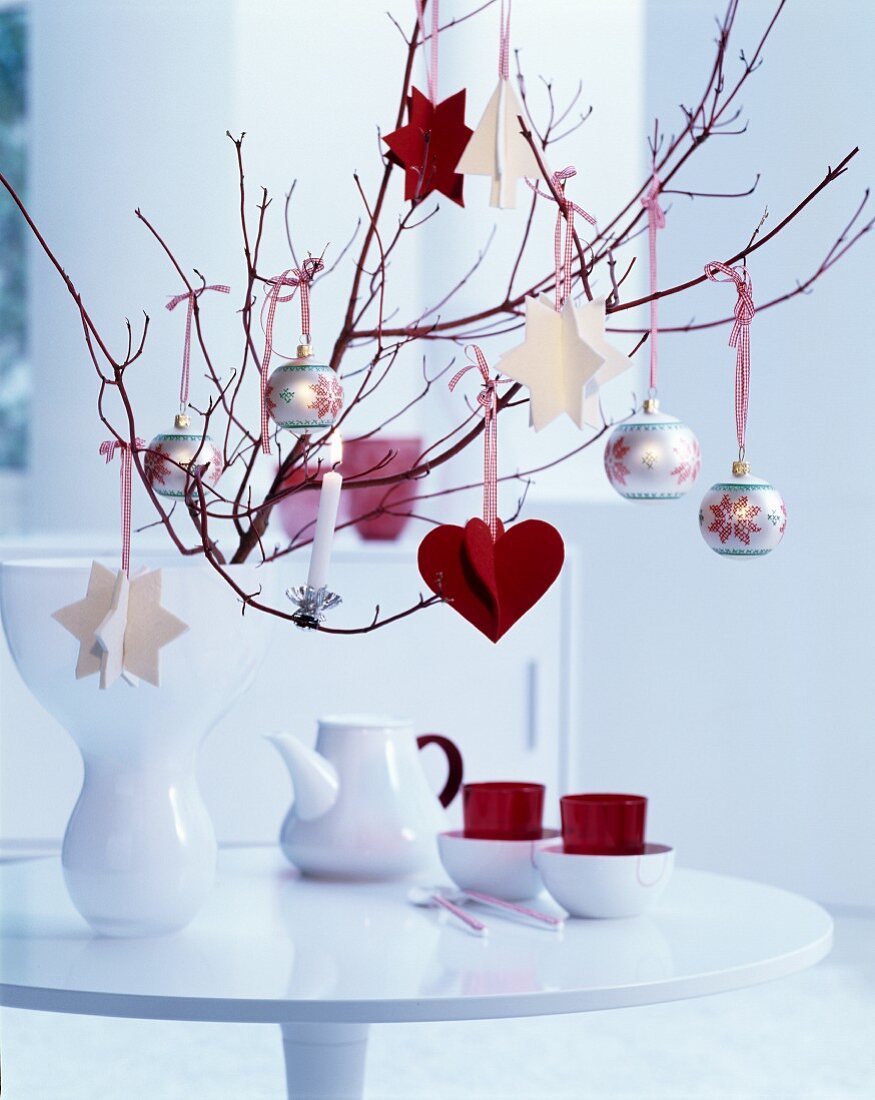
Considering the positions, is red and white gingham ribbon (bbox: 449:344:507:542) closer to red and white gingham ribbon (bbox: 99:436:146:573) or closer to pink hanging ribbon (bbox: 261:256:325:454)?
pink hanging ribbon (bbox: 261:256:325:454)

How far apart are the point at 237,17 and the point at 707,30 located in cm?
102

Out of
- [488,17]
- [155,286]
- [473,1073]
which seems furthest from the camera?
[488,17]

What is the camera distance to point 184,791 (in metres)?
1.01

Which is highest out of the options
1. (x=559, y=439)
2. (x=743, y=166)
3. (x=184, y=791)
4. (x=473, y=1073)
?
(x=743, y=166)

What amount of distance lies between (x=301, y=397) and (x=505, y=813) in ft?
1.52

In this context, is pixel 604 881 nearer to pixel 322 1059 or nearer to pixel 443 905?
pixel 443 905

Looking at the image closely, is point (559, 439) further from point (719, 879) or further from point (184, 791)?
point (184, 791)

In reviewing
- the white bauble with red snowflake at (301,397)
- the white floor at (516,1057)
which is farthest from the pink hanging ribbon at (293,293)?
the white floor at (516,1057)

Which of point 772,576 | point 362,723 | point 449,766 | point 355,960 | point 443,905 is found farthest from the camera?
point 772,576

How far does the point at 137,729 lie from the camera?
0.98m

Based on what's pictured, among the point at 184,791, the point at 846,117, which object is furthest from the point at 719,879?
the point at 846,117

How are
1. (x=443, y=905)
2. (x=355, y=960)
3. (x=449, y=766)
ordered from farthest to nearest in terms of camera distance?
1. (x=449, y=766)
2. (x=443, y=905)
3. (x=355, y=960)

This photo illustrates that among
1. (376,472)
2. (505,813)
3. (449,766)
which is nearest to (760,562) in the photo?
(376,472)

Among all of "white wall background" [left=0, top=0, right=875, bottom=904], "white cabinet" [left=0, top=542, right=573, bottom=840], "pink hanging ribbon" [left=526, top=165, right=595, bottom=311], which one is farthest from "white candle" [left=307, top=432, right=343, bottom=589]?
"white wall background" [left=0, top=0, right=875, bottom=904]
